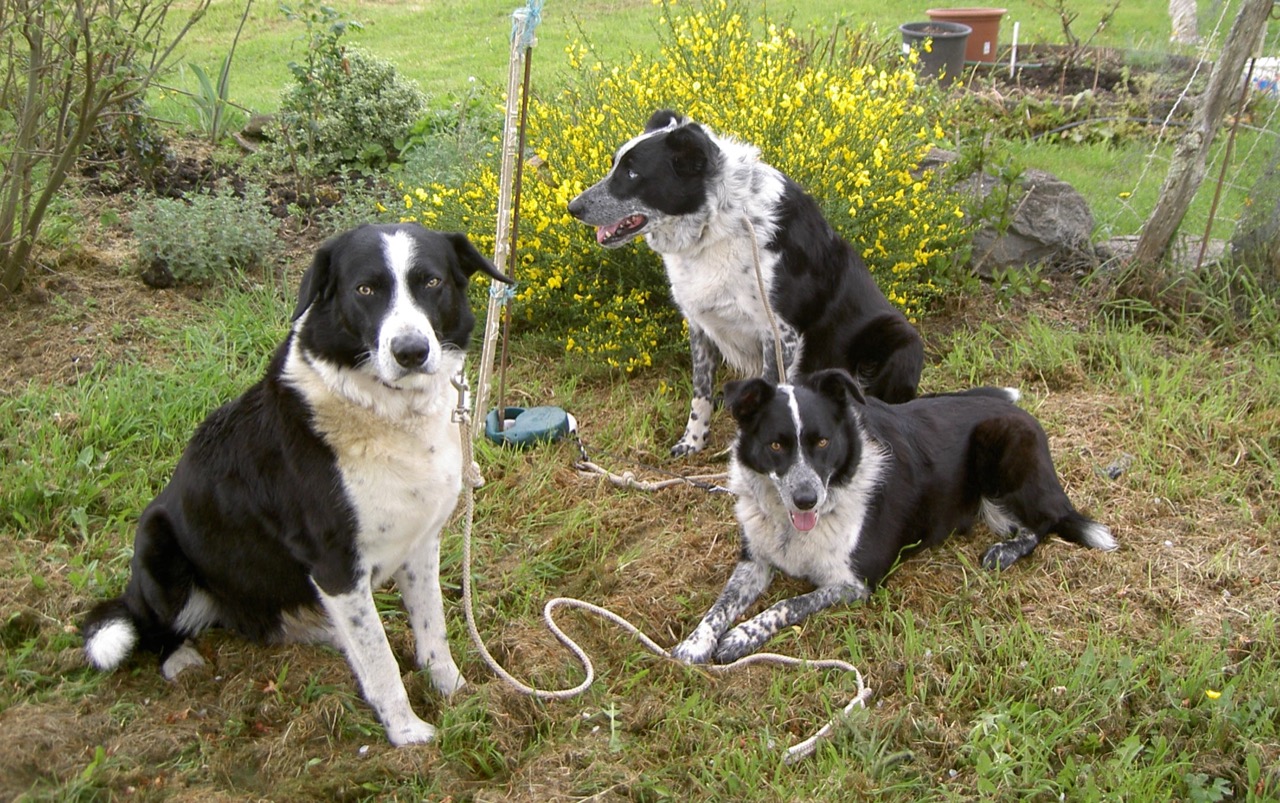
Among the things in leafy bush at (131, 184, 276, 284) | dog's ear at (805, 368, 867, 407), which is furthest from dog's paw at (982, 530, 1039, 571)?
leafy bush at (131, 184, 276, 284)

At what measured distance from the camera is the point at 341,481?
254cm

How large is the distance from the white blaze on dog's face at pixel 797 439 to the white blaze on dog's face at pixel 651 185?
1.14 meters

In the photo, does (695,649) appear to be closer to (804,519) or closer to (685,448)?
(804,519)

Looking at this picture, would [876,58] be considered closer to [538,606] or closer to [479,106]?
[479,106]

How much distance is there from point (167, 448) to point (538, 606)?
1.82 metres

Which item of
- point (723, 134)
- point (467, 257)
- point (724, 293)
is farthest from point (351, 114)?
point (467, 257)

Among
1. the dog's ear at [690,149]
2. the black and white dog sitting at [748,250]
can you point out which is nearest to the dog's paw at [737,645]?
the black and white dog sitting at [748,250]

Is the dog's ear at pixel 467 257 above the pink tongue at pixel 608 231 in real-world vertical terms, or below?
above

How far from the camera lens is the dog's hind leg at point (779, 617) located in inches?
125

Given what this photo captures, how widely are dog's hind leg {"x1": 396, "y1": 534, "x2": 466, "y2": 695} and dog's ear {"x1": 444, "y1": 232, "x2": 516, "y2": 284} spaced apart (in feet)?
2.46

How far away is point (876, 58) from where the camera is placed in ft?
22.7

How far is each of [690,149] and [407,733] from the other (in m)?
2.44

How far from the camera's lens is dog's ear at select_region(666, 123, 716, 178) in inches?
157

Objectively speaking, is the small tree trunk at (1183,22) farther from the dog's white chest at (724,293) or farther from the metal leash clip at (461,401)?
the metal leash clip at (461,401)
